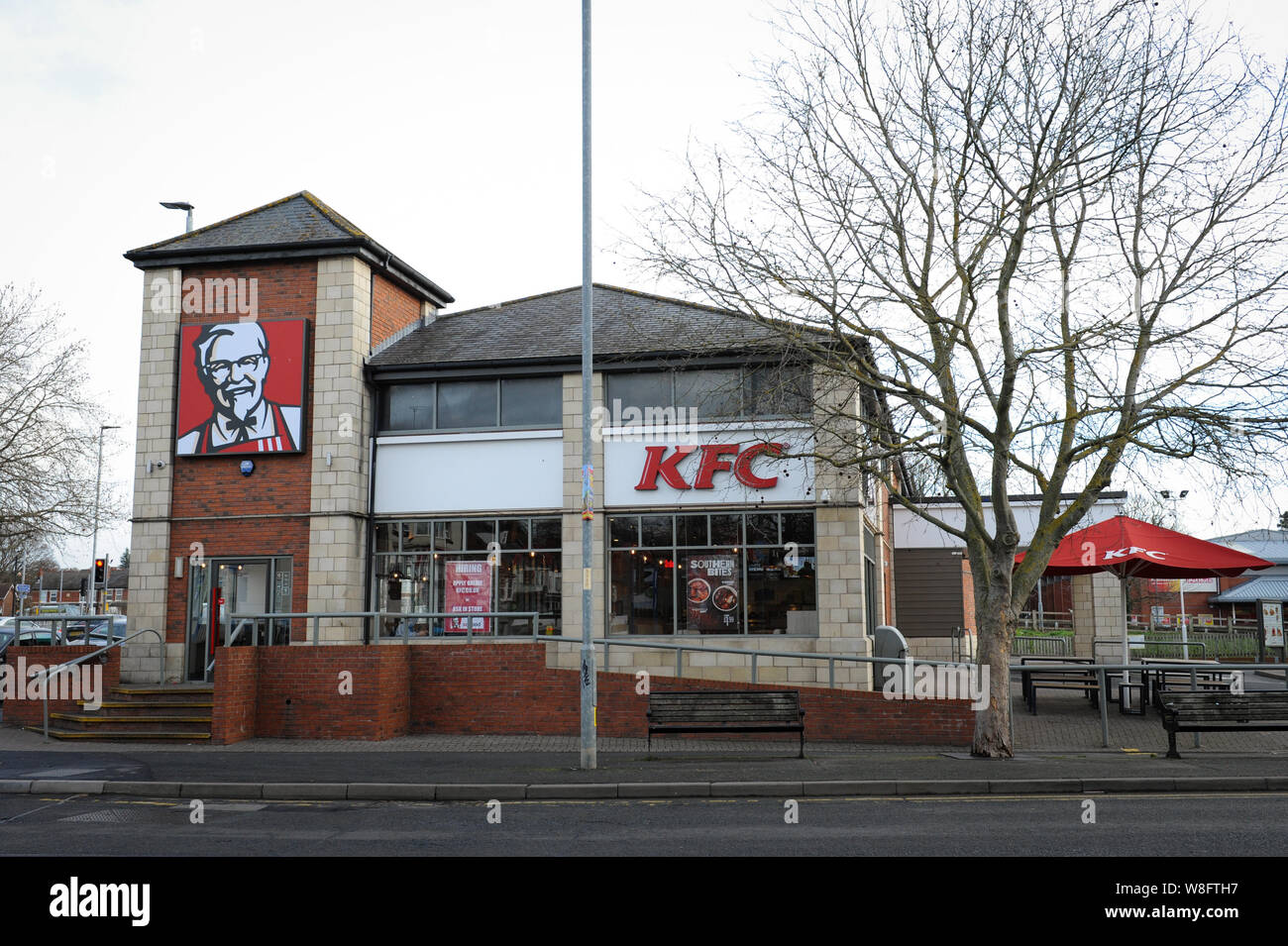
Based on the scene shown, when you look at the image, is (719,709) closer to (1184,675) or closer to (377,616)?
(377,616)

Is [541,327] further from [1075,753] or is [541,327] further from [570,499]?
[1075,753]

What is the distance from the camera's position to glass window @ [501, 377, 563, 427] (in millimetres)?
19828

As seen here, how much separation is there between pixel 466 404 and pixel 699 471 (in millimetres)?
4810

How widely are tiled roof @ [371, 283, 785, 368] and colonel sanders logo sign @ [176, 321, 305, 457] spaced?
172 cm

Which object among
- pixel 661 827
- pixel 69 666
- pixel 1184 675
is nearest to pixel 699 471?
pixel 661 827

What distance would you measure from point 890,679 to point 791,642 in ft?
5.96

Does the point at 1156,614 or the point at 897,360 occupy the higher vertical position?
the point at 897,360

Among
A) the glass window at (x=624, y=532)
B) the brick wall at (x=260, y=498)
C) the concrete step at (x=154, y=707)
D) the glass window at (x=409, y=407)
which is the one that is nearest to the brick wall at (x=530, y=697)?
the glass window at (x=624, y=532)

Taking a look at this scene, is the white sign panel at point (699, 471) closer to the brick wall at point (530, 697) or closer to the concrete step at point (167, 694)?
the brick wall at point (530, 697)

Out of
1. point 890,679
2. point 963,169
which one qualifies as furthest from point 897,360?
point 890,679

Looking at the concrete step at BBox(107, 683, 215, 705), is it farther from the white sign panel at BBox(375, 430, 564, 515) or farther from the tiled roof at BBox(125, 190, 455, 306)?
the tiled roof at BBox(125, 190, 455, 306)

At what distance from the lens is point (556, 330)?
69.7 ft

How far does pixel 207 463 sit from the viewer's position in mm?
20125

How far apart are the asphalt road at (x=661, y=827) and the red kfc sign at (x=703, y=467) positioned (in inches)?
323
